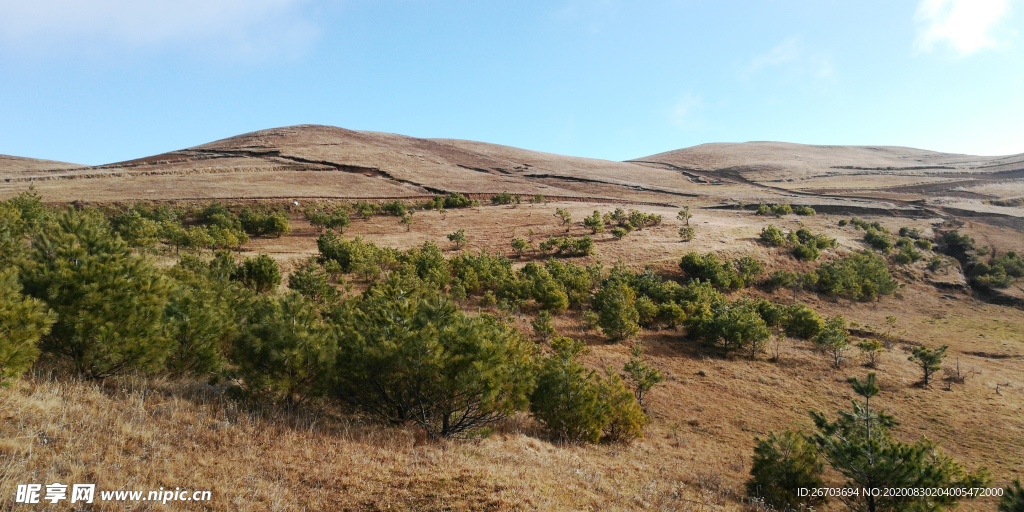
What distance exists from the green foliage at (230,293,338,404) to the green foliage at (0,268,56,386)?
3.44 meters

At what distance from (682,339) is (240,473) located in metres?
30.1

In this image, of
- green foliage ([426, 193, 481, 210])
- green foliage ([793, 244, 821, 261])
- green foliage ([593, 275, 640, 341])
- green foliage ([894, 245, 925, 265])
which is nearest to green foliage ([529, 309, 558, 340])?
green foliage ([593, 275, 640, 341])

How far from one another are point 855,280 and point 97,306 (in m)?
60.8

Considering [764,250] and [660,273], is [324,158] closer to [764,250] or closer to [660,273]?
[660,273]

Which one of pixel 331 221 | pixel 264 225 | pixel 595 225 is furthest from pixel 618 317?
pixel 264 225

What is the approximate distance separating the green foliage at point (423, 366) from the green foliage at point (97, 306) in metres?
4.38

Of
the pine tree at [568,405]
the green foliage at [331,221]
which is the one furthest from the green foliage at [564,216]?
the pine tree at [568,405]

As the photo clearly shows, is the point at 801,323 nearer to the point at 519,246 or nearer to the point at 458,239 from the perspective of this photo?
the point at 519,246

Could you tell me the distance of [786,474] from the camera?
41.1 ft

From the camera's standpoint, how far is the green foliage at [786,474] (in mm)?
12414

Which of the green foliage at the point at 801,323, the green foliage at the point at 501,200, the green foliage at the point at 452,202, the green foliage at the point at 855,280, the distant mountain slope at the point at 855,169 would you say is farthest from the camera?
the distant mountain slope at the point at 855,169

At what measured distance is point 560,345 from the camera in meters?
22.5

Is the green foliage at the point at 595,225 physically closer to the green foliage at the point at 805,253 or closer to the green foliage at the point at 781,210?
the green foliage at the point at 805,253

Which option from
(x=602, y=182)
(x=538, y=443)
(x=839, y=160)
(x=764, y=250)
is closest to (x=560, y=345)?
(x=538, y=443)
